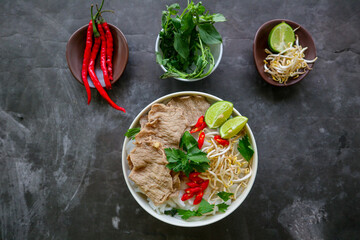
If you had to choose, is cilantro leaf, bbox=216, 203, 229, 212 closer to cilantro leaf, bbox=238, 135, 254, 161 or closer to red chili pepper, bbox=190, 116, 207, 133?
cilantro leaf, bbox=238, 135, 254, 161

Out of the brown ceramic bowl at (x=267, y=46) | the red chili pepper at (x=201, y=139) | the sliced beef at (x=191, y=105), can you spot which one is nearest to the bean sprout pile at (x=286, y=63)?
the brown ceramic bowl at (x=267, y=46)

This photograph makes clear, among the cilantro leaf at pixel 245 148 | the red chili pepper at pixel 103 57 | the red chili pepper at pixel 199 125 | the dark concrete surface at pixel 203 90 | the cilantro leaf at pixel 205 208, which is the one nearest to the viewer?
the cilantro leaf at pixel 205 208

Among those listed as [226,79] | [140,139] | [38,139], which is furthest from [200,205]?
[38,139]

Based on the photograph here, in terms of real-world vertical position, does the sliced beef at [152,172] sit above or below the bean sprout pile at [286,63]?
below

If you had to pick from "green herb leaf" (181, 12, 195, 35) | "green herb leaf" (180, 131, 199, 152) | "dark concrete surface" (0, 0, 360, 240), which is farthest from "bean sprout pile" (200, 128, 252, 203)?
"green herb leaf" (181, 12, 195, 35)

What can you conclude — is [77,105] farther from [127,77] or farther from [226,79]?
[226,79]

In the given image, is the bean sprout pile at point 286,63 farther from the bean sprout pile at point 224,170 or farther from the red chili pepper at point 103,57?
the red chili pepper at point 103,57

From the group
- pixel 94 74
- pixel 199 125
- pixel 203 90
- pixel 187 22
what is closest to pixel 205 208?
pixel 199 125
